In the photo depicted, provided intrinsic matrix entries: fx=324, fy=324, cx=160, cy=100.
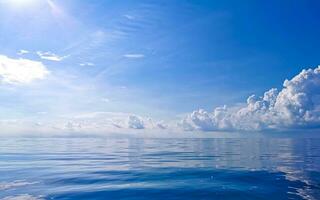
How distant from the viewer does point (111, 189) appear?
103 ft

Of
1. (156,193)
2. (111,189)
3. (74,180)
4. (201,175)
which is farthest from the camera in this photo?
(201,175)

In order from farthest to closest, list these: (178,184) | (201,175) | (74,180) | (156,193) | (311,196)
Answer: (201,175) < (74,180) < (178,184) < (156,193) < (311,196)

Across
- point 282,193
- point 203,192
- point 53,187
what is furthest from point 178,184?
point 53,187

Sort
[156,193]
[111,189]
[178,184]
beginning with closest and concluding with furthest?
[156,193], [111,189], [178,184]

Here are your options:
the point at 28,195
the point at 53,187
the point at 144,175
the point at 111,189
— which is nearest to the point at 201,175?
the point at 144,175

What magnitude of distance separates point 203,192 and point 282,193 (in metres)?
6.99

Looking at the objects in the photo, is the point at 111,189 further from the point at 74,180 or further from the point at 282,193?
the point at 282,193

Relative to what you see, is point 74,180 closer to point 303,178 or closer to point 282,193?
point 282,193

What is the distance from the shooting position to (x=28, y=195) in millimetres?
28516

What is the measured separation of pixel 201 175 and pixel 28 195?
21.1 meters

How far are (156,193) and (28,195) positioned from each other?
37.1ft

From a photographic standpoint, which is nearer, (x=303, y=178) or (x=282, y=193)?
(x=282, y=193)

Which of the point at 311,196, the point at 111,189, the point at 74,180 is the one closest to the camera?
the point at 311,196

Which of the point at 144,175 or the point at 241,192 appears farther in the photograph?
the point at 144,175
